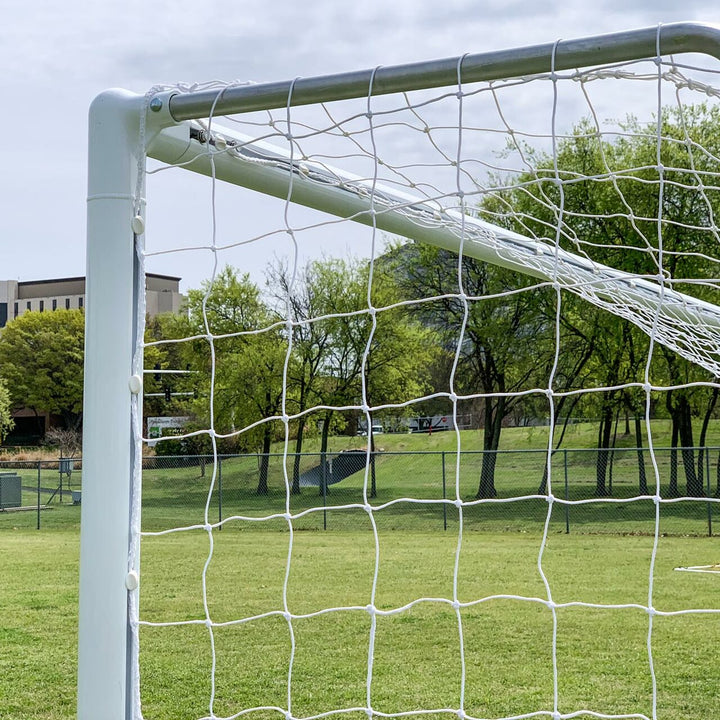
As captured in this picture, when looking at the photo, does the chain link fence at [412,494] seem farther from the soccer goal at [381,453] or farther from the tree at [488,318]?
the tree at [488,318]

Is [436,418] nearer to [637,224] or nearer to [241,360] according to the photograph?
[241,360]

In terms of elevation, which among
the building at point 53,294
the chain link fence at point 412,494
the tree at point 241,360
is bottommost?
the chain link fence at point 412,494

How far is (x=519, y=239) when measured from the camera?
3.99 m

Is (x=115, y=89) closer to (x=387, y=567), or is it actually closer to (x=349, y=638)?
(x=349, y=638)

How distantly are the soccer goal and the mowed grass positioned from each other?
0.13 ft

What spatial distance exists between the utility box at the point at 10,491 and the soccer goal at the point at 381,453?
2.97m

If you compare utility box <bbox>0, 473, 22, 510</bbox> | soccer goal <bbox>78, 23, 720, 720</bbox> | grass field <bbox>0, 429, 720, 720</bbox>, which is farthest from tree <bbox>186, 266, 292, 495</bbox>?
grass field <bbox>0, 429, 720, 720</bbox>

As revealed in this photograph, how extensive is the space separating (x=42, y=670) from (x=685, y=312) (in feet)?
14.8

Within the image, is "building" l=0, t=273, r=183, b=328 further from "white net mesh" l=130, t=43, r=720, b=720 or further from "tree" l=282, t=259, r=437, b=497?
"tree" l=282, t=259, r=437, b=497

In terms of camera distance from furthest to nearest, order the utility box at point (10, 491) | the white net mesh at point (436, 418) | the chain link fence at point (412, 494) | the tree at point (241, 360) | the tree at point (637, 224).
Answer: the tree at point (241, 360) → the tree at point (637, 224) → the utility box at point (10, 491) → the chain link fence at point (412, 494) → the white net mesh at point (436, 418)

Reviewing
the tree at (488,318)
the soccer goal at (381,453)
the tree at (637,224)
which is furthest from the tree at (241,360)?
the tree at (637,224)

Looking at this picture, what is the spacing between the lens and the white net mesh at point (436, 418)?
2.89 meters

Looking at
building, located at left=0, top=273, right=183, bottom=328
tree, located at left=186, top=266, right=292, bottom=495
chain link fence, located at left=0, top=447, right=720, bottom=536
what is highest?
building, located at left=0, top=273, right=183, bottom=328

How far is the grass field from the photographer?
512 centimetres
